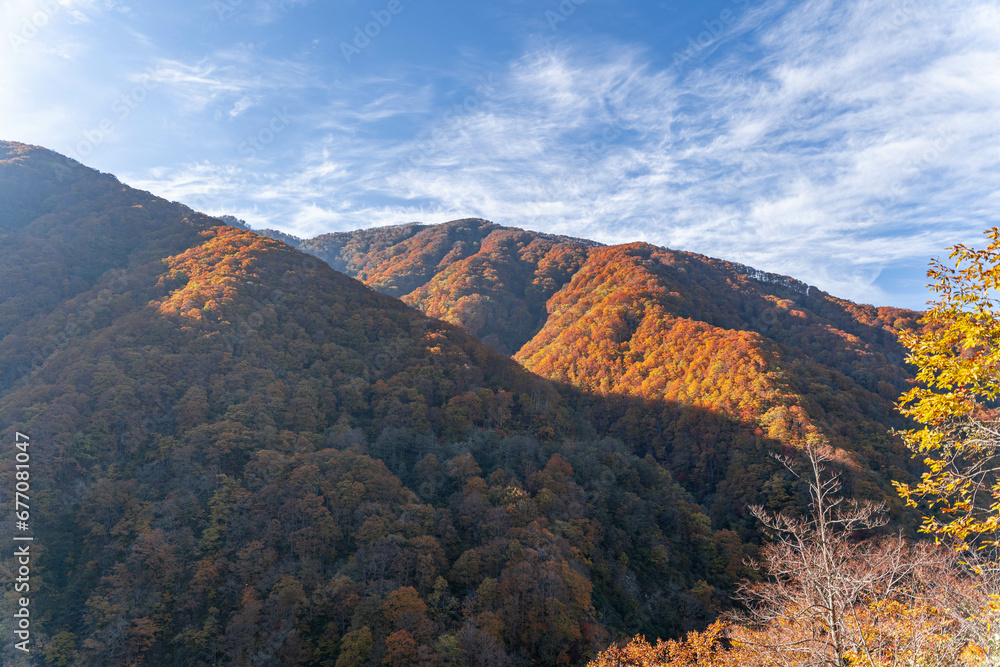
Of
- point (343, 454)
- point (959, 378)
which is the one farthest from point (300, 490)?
A: point (959, 378)

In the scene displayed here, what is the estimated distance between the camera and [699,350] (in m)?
85.0

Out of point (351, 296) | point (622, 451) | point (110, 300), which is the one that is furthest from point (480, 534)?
point (110, 300)

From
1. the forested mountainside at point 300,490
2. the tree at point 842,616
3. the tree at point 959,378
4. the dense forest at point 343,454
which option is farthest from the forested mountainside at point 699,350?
the tree at point 959,378

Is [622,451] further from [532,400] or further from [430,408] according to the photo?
[430,408]

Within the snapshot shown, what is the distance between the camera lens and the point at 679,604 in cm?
4278

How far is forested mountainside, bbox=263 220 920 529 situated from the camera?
62125 millimetres

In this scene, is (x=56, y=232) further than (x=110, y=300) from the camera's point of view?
Yes

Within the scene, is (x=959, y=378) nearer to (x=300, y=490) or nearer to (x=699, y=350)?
(x=300, y=490)

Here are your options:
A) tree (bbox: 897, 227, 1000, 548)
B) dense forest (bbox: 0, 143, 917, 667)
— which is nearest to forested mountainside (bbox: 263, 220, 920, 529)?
dense forest (bbox: 0, 143, 917, 667)

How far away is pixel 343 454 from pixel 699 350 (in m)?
67.0

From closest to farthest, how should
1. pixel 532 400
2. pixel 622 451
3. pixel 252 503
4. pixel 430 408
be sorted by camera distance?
pixel 252 503
pixel 430 408
pixel 622 451
pixel 532 400

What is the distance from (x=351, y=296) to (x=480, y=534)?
5041 cm

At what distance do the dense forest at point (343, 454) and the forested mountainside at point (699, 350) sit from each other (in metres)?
0.62

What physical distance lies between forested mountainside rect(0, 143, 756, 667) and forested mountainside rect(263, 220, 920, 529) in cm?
459
